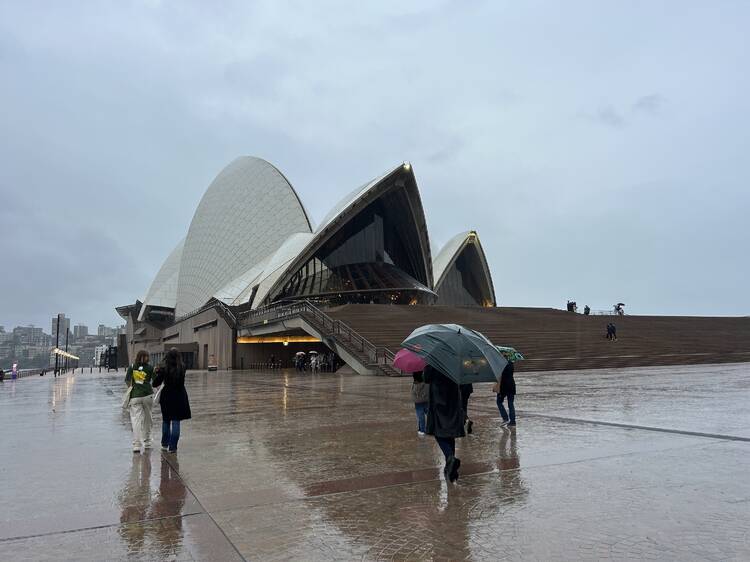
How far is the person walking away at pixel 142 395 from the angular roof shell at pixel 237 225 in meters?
44.7

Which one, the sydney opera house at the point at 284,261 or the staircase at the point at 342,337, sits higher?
the sydney opera house at the point at 284,261

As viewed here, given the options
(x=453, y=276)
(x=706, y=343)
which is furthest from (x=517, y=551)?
(x=453, y=276)

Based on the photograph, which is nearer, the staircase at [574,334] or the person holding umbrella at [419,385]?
the person holding umbrella at [419,385]

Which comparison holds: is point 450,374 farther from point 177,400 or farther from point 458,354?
point 177,400

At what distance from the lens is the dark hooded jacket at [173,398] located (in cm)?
618

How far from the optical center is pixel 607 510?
3611 mm

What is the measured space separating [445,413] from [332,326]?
19.6 metres

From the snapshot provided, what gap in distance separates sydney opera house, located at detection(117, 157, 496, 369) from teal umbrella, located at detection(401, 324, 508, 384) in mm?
23990

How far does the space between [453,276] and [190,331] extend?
1316 inches

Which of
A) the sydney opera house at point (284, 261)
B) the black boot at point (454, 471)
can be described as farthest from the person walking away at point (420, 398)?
the sydney opera house at point (284, 261)

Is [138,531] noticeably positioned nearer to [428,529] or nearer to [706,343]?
[428,529]

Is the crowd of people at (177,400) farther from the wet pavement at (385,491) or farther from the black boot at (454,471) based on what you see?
the wet pavement at (385,491)

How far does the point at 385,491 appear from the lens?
4238 millimetres

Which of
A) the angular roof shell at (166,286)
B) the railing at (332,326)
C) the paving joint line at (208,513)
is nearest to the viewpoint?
the paving joint line at (208,513)
